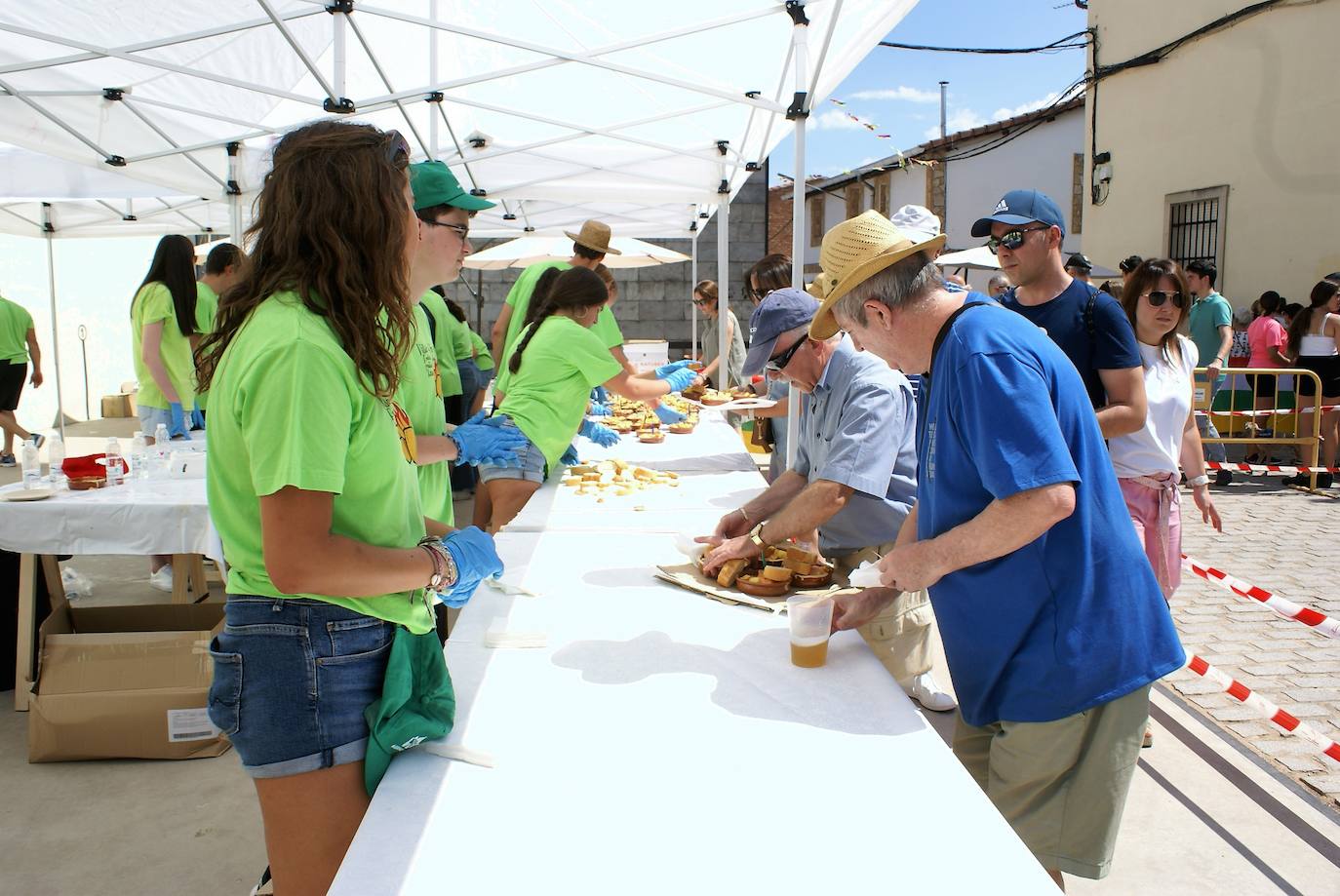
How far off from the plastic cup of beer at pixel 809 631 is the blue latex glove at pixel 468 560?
61 centimetres

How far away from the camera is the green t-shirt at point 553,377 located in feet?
12.6

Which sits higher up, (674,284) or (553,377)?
(674,284)

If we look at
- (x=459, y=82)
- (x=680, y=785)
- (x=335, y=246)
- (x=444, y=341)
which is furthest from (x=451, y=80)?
(x=680, y=785)

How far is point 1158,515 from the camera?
3070 mm

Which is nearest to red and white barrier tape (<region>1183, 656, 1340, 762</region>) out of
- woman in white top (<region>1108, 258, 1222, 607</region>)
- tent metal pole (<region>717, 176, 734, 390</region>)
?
woman in white top (<region>1108, 258, 1222, 607</region>)

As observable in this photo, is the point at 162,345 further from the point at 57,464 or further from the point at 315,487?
the point at 315,487

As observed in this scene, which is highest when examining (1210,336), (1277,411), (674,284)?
(674,284)

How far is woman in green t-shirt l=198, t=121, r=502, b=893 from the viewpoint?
1254 millimetres

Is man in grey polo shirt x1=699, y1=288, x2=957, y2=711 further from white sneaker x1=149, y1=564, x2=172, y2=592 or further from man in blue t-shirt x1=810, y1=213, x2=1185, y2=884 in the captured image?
white sneaker x1=149, y1=564, x2=172, y2=592

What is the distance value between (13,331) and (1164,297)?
9.69m

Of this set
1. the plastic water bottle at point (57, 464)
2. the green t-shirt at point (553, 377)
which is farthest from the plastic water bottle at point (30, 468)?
the green t-shirt at point (553, 377)

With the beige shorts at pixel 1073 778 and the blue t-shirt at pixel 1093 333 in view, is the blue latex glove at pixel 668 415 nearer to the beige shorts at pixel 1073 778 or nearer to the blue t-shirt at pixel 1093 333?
the blue t-shirt at pixel 1093 333

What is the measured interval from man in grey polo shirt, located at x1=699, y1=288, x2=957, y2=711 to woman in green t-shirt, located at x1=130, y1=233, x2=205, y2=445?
349cm

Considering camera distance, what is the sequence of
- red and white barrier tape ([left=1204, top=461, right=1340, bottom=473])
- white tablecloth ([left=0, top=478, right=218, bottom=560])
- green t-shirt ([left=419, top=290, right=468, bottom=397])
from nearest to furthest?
1. white tablecloth ([left=0, top=478, right=218, bottom=560])
2. green t-shirt ([left=419, top=290, right=468, bottom=397])
3. red and white barrier tape ([left=1204, top=461, right=1340, bottom=473])
